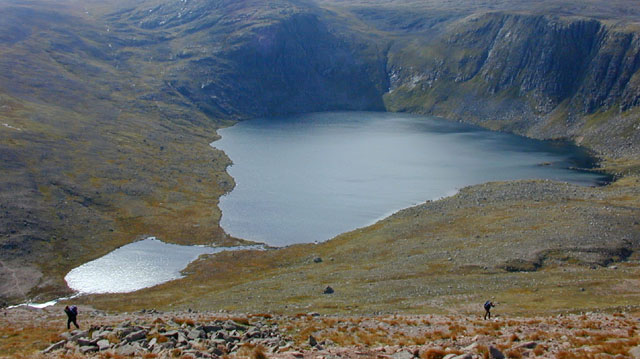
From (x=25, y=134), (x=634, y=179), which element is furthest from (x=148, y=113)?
(x=634, y=179)

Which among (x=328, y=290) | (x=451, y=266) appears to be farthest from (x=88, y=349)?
(x=451, y=266)

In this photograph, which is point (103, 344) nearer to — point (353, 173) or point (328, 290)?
point (328, 290)

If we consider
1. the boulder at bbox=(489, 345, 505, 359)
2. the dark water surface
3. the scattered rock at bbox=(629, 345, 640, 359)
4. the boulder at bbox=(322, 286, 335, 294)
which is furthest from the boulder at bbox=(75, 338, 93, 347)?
the dark water surface

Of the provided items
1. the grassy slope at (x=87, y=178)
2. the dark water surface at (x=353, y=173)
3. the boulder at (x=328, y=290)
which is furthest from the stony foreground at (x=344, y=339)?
the dark water surface at (x=353, y=173)

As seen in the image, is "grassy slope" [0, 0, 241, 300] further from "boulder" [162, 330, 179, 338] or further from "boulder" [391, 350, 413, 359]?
"boulder" [391, 350, 413, 359]

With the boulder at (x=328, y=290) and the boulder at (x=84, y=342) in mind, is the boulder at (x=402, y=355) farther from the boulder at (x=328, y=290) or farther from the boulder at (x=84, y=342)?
the boulder at (x=328, y=290)

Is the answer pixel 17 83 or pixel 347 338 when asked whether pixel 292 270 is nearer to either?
pixel 347 338
